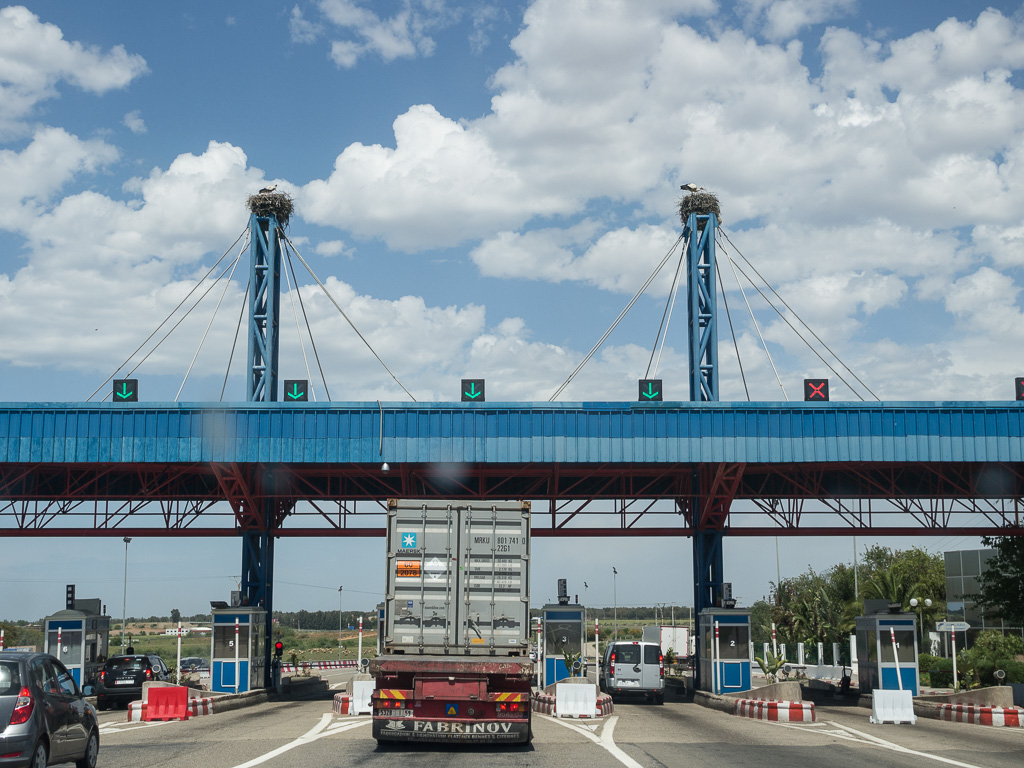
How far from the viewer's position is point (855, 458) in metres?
34.5

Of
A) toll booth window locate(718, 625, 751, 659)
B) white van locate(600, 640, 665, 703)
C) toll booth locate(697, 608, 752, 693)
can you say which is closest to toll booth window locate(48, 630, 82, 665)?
white van locate(600, 640, 665, 703)

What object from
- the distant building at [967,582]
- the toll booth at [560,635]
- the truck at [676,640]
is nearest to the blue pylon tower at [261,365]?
the toll booth at [560,635]

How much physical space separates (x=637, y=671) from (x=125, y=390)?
19.0 meters

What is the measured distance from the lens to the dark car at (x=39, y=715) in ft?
36.1

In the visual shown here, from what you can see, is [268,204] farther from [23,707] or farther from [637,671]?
[23,707]

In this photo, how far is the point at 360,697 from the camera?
82.5 feet

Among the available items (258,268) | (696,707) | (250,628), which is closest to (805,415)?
(696,707)

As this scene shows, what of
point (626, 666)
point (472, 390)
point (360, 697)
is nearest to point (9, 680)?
point (360, 697)

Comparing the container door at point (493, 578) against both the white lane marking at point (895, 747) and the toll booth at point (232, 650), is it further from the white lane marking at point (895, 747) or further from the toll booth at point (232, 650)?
the toll booth at point (232, 650)

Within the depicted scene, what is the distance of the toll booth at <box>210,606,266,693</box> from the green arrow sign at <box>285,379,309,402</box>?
22.9 ft

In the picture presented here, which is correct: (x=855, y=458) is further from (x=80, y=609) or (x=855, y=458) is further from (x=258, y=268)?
(x=80, y=609)

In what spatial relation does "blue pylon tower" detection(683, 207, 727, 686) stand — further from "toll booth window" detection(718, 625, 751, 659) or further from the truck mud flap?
the truck mud flap

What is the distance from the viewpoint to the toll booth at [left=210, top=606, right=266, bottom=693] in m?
34.0

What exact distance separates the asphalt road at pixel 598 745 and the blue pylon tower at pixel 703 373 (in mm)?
13248
